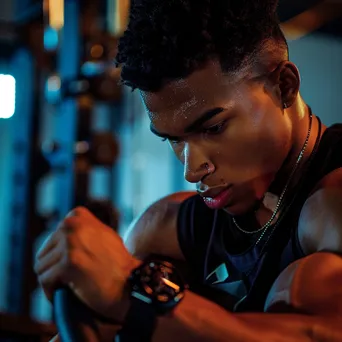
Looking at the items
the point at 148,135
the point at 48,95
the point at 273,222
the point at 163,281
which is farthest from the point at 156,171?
the point at 163,281

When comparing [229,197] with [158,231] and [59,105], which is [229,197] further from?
[59,105]

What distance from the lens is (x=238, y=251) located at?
1.29 meters

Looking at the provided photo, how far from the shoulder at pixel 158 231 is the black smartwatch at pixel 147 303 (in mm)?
546

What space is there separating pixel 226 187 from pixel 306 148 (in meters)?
0.16

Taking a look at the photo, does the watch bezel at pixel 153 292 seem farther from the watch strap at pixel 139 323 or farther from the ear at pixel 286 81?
the ear at pixel 286 81

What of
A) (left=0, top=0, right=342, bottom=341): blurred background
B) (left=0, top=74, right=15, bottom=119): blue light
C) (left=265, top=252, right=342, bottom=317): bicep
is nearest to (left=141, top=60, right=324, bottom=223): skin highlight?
(left=265, top=252, right=342, bottom=317): bicep

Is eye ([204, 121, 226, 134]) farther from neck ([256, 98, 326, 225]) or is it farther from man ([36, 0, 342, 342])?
neck ([256, 98, 326, 225])

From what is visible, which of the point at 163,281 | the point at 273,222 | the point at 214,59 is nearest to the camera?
the point at 163,281

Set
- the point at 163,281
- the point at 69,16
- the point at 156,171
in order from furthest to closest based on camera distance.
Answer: the point at 156,171 < the point at 69,16 < the point at 163,281

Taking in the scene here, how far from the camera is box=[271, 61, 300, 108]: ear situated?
3.85ft

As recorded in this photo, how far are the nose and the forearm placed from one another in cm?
26

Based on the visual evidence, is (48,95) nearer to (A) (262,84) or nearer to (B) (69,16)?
(B) (69,16)

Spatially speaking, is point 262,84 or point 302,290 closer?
point 302,290

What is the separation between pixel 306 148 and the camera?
1.22 meters
